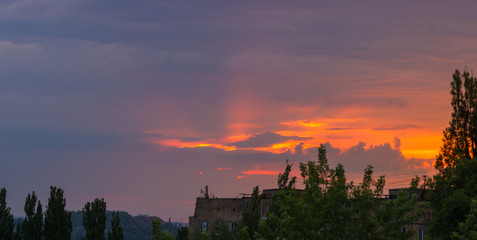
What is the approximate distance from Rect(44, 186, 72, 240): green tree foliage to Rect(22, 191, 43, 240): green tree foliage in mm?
858

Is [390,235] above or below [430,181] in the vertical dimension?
below

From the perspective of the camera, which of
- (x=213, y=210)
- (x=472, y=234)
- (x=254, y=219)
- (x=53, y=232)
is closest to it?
(x=472, y=234)

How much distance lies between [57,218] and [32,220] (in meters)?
3.00

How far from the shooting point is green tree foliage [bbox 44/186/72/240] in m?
78.3

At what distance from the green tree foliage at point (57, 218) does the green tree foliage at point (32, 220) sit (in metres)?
0.86

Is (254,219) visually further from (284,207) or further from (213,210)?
Result: (213,210)

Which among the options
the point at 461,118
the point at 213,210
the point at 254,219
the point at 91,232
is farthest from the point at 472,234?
the point at 91,232

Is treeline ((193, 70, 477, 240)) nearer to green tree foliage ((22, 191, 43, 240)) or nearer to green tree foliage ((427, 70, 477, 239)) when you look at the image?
green tree foliage ((427, 70, 477, 239))

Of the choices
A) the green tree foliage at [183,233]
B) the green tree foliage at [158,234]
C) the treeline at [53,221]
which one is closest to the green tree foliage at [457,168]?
the green tree foliage at [158,234]

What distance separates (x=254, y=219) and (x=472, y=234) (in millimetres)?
24704

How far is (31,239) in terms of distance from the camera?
7631 cm

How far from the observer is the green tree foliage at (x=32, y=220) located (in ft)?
253

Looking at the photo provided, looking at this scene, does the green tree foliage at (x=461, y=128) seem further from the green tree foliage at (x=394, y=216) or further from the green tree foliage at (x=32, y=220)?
the green tree foliage at (x=32, y=220)

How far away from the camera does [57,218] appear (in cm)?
7912
